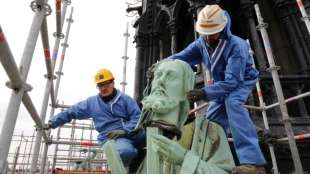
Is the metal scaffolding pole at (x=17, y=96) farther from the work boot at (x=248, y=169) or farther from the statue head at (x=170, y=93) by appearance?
the work boot at (x=248, y=169)

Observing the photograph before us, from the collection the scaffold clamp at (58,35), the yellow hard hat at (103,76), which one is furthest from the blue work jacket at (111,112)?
the scaffold clamp at (58,35)

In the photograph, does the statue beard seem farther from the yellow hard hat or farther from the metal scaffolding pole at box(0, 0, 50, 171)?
the yellow hard hat

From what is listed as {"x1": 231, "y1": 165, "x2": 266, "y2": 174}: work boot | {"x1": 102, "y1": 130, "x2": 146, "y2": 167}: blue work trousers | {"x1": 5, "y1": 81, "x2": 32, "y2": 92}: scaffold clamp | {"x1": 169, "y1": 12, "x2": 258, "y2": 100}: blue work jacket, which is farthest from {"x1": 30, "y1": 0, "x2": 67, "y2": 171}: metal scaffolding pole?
{"x1": 231, "y1": 165, "x2": 266, "y2": 174}: work boot

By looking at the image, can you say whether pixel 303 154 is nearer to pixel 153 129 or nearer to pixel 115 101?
pixel 115 101

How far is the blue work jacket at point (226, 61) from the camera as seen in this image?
2121 millimetres

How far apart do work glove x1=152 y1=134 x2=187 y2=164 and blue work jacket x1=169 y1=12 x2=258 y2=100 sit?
2.33 ft

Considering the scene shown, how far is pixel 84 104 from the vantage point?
3.34 metres

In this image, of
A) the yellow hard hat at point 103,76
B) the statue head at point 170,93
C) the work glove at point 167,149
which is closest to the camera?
the work glove at point 167,149

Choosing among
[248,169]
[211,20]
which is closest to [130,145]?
[248,169]

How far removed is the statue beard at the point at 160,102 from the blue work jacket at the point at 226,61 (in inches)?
Answer: 23.0

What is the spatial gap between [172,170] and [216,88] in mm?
790

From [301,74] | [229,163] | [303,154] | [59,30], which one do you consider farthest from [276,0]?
[229,163]

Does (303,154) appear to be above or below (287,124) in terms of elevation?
below

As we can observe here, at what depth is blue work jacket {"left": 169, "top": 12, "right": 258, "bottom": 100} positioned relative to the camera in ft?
6.96
